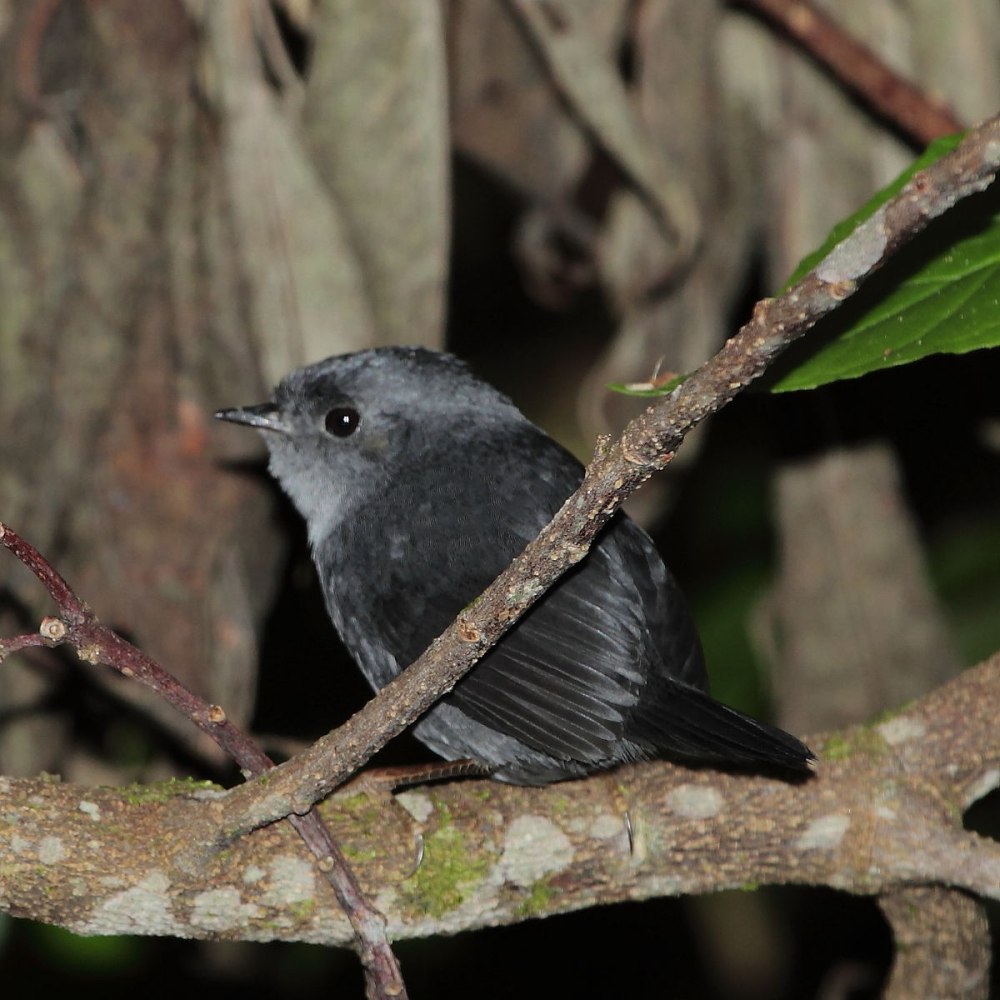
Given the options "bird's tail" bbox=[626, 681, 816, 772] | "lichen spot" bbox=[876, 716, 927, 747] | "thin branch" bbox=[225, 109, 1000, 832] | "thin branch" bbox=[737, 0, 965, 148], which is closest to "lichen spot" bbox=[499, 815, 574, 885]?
"bird's tail" bbox=[626, 681, 816, 772]

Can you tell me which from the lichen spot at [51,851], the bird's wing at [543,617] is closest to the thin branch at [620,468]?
the lichen spot at [51,851]

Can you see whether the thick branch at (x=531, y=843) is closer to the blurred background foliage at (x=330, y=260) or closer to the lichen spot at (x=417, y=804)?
the lichen spot at (x=417, y=804)

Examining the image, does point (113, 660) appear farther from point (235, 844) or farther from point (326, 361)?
point (326, 361)

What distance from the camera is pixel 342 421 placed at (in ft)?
14.5

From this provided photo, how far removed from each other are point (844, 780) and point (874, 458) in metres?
1.42

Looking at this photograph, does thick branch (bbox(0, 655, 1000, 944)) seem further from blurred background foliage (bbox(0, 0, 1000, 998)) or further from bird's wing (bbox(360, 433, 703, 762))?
blurred background foliage (bbox(0, 0, 1000, 998))

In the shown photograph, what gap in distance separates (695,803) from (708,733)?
28 centimetres

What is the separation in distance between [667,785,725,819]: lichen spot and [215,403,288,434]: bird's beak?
1.76m

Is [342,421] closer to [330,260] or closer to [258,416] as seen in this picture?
[258,416]

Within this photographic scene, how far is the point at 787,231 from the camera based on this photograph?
4.44 m

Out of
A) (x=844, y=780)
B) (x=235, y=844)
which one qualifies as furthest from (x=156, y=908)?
(x=844, y=780)

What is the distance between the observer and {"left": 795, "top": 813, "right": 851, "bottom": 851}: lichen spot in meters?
3.39

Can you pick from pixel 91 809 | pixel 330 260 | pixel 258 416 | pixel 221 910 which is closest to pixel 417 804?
pixel 221 910

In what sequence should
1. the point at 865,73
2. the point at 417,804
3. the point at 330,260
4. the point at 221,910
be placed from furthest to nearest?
1. the point at 865,73
2. the point at 330,260
3. the point at 417,804
4. the point at 221,910
